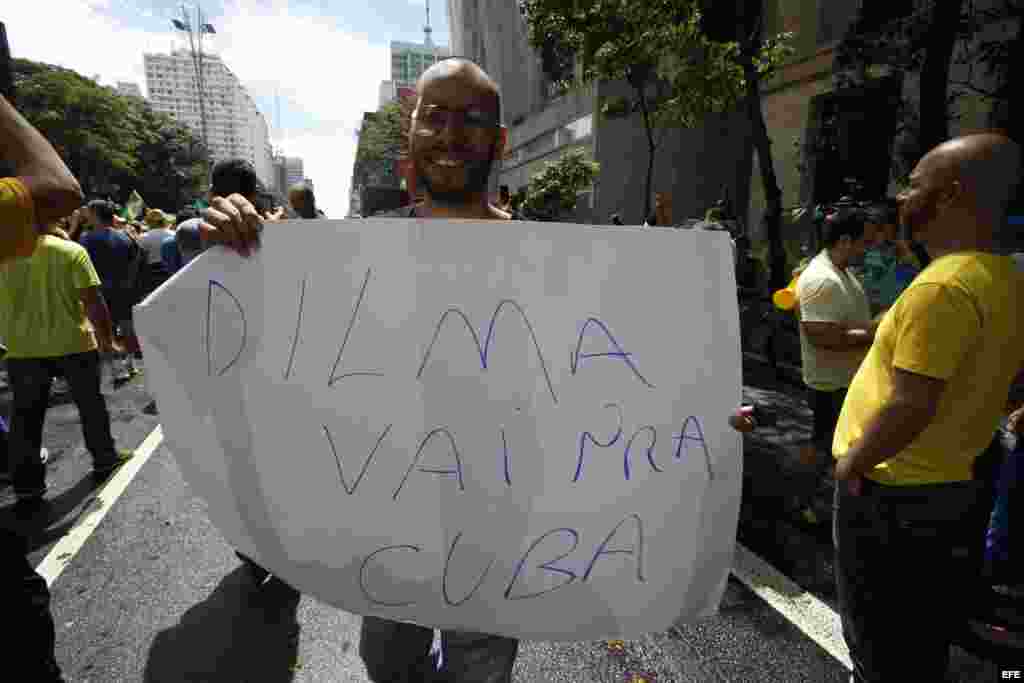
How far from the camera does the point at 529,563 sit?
1166 millimetres

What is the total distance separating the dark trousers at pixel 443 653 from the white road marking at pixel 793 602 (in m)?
1.49

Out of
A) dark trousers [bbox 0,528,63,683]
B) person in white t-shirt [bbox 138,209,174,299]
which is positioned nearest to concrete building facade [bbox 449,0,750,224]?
person in white t-shirt [bbox 138,209,174,299]

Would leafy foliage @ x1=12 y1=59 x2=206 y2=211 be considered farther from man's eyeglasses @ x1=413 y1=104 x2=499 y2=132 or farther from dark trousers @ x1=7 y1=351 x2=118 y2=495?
man's eyeglasses @ x1=413 y1=104 x2=499 y2=132

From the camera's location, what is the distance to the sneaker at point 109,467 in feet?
12.0

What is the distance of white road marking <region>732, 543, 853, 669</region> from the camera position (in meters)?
2.11

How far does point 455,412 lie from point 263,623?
70.5 inches

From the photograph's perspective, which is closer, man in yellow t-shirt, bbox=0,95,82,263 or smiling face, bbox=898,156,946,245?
man in yellow t-shirt, bbox=0,95,82,263

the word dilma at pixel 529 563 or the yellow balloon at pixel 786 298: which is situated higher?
the yellow balloon at pixel 786 298

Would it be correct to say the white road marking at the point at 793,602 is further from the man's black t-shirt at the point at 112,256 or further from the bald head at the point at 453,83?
the man's black t-shirt at the point at 112,256

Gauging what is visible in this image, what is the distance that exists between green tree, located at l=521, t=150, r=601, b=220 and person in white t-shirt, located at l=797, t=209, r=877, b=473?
57.5 ft

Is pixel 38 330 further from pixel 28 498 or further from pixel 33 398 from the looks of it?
pixel 28 498

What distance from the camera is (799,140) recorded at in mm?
13039

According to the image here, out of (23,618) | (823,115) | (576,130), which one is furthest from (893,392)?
(576,130)

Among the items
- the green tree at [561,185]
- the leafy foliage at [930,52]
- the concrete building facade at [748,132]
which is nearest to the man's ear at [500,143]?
the leafy foliage at [930,52]
